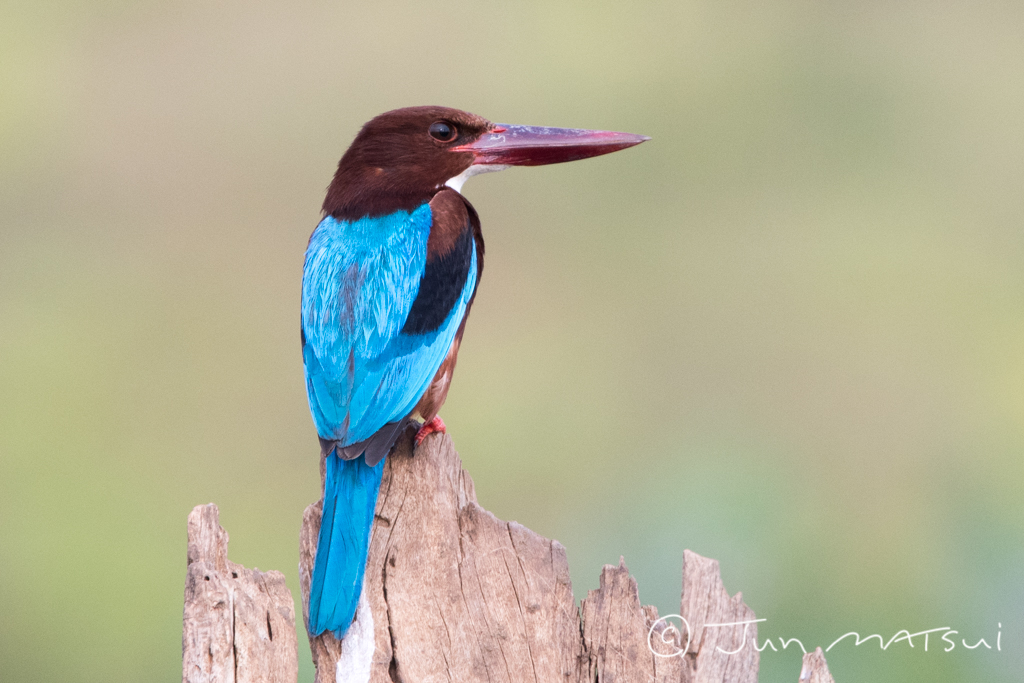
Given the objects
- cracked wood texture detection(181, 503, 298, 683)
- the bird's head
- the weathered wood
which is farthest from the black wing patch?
the weathered wood

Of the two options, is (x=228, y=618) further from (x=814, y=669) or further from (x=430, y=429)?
(x=814, y=669)

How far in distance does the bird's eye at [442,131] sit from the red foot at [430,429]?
75 cm

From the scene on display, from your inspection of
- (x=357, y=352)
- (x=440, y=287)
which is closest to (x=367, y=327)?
(x=357, y=352)

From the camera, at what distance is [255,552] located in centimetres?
463

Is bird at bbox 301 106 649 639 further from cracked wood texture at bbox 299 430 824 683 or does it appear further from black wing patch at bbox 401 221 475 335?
cracked wood texture at bbox 299 430 824 683

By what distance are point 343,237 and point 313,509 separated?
2.30 ft

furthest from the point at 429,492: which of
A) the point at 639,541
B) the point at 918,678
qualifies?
the point at 918,678

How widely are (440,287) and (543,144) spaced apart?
0.57 m

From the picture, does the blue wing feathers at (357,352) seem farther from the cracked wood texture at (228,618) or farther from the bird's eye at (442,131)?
the bird's eye at (442,131)

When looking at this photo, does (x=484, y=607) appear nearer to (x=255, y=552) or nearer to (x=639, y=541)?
(x=639, y=541)

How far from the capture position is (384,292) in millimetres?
2543

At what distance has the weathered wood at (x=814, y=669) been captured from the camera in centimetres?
212

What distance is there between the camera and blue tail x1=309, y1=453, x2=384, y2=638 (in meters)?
2.14

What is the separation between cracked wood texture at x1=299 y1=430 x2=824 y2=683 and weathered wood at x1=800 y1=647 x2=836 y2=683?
0.56ft
